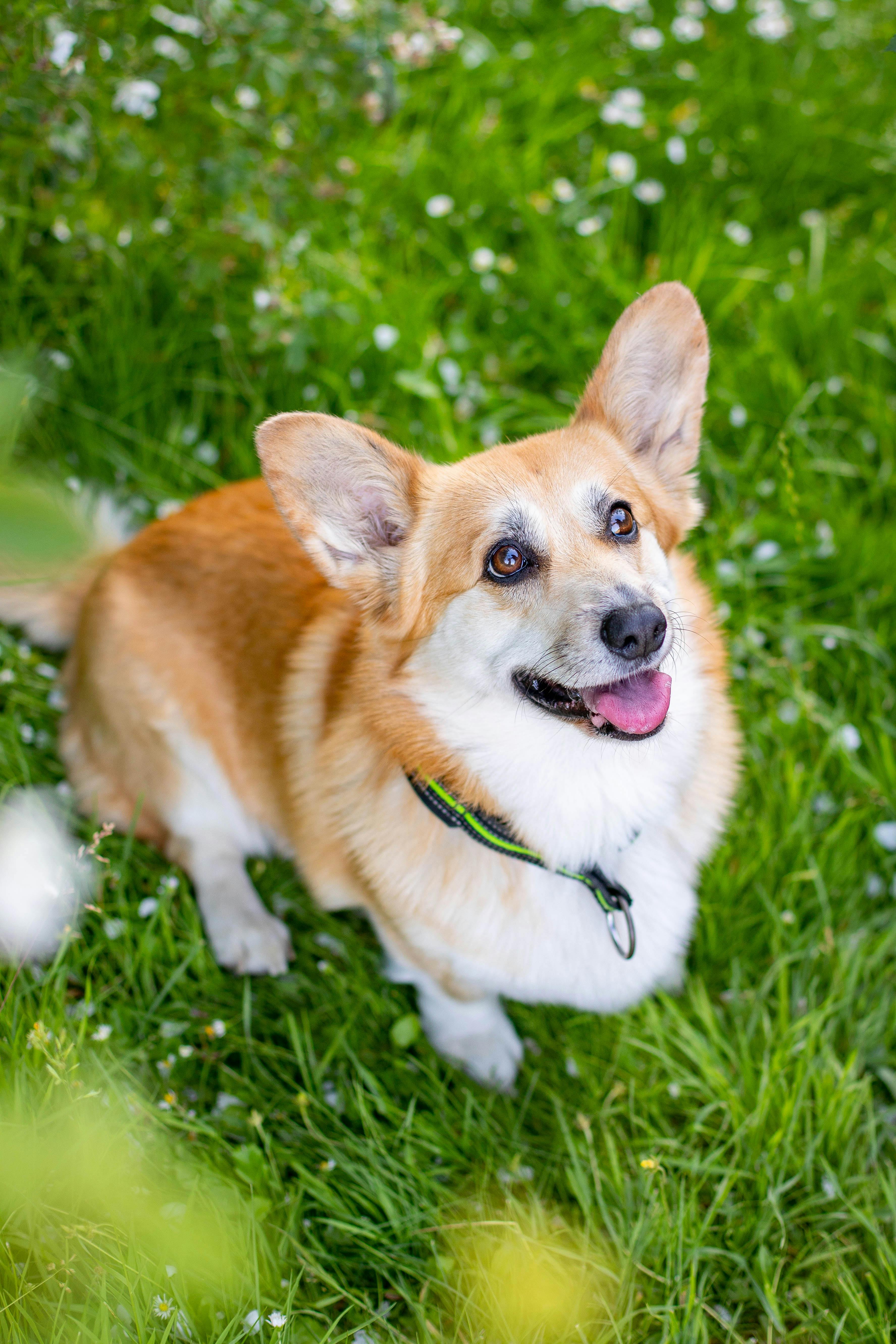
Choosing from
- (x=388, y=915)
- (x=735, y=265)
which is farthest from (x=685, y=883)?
(x=735, y=265)

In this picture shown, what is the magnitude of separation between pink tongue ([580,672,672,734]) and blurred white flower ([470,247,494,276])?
2294mm

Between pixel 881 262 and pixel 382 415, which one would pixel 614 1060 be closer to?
pixel 382 415

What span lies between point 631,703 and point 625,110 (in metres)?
3.13

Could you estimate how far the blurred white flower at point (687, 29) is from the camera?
405cm

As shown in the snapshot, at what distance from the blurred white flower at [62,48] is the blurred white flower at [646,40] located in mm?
2748

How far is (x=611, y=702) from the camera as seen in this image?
183 cm

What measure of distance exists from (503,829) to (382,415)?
1892 mm

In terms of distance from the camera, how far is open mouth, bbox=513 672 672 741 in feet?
5.95

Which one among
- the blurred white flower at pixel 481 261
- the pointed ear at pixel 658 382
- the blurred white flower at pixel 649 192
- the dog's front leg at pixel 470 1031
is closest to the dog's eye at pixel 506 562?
the pointed ear at pixel 658 382

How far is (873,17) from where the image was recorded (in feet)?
14.0

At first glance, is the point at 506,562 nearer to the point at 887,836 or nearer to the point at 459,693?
the point at 459,693

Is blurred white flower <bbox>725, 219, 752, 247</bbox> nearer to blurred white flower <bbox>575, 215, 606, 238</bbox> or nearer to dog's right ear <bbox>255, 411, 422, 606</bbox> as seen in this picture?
blurred white flower <bbox>575, 215, 606, 238</bbox>

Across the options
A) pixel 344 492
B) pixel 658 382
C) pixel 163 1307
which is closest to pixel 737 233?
pixel 658 382

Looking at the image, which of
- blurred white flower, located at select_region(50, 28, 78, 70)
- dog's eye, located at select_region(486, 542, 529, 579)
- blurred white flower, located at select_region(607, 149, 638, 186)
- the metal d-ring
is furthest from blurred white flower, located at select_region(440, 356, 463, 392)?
the metal d-ring
